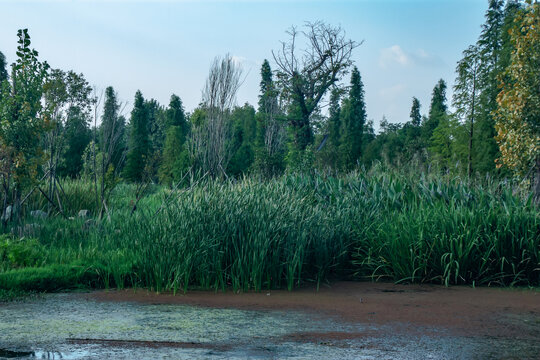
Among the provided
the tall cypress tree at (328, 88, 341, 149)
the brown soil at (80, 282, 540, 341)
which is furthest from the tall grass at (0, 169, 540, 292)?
the tall cypress tree at (328, 88, 341, 149)

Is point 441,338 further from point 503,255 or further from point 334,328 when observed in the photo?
point 503,255

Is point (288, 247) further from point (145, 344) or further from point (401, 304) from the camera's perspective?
point (145, 344)

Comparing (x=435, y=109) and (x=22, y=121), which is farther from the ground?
(x=435, y=109)

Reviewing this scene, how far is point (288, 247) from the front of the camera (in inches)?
291

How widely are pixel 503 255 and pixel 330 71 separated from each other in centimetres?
1680

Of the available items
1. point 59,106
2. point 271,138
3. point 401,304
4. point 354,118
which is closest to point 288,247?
point 401,304

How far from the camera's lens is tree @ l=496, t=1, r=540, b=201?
1010 cm

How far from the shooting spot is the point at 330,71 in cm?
2336

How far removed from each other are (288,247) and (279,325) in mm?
2377

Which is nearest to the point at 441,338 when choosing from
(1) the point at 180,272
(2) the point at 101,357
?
(2) the point at 101,357

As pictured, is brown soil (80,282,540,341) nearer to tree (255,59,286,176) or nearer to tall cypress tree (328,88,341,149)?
tree (255,59,286,176)

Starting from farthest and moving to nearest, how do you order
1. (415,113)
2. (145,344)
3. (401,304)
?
(415,113)
(401,304)
(145,344)

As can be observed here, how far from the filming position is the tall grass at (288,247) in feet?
23.0

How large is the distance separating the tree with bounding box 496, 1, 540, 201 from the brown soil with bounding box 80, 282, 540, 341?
4022 mm
